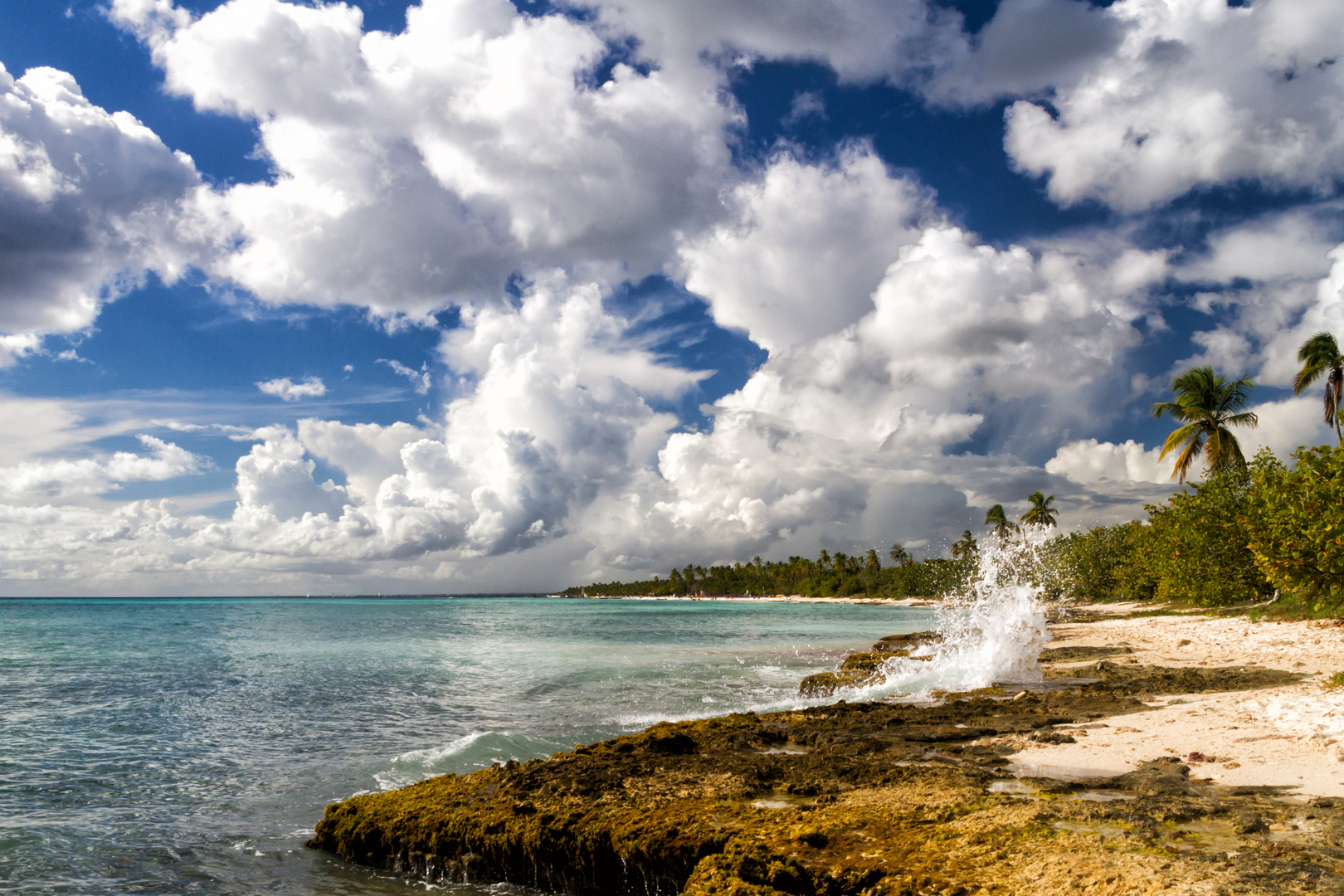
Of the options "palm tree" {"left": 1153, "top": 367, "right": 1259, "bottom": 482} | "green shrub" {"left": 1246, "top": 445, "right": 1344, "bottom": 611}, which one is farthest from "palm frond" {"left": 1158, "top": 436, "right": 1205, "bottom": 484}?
"green shrub" {"left": 1246, "top": 445, "right": 1344, "bottom": 611}

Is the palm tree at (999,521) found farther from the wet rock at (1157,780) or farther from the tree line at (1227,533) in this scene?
the wet rock at (1157,780)

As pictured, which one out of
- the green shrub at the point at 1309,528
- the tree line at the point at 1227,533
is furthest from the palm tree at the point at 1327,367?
the green shrub at the point at 1309,528

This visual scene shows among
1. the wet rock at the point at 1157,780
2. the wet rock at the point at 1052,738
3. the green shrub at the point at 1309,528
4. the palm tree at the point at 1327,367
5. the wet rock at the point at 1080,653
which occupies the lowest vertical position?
the wet rock at the point at 1080,653

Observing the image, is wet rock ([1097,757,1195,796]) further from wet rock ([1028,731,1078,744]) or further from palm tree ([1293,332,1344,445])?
palm tree ([1293,332,1344,445])

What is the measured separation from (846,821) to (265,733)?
47.2 ft

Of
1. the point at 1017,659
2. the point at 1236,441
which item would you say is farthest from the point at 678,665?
the point at 1236,441

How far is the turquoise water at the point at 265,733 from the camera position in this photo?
8.62 metres

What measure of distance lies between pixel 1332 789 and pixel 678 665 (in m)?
22.3

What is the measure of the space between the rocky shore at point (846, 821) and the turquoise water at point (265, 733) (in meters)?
0.67

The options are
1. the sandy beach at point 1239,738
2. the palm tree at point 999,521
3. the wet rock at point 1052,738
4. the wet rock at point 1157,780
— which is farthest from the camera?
the palm tree at point 999,521

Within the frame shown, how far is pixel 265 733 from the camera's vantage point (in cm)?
1572

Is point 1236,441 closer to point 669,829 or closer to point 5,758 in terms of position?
point 669,829

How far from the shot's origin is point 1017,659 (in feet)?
63.7

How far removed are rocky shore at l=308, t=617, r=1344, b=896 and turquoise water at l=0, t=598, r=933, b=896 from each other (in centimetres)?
67
